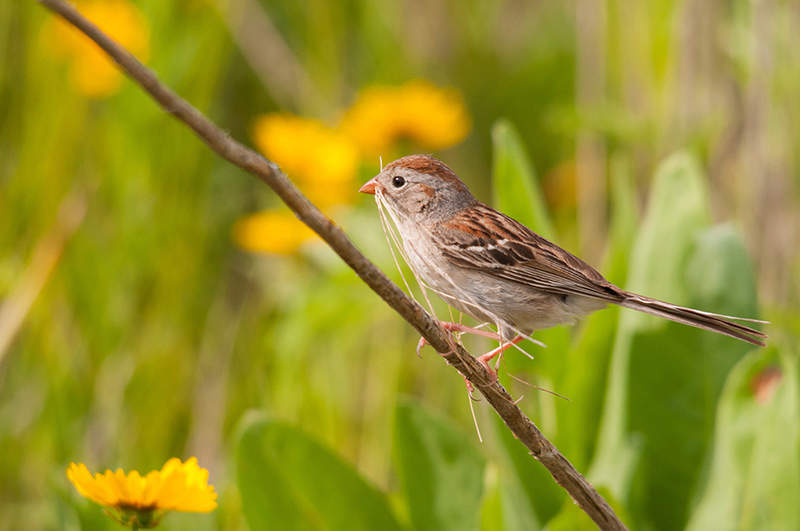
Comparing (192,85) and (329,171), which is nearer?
(329,171)

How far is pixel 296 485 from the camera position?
1.67 m

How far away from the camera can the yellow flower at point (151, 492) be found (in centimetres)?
100

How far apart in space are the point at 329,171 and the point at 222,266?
4.66 ft

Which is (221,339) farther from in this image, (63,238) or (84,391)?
(63,238)

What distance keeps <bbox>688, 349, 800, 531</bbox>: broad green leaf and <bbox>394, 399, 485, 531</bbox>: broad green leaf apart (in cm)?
44

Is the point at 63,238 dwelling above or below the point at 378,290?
above

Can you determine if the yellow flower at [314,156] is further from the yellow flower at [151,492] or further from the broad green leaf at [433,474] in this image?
the yellow flower at [151,492]

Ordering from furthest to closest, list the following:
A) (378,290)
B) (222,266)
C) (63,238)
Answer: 1. (222,266)
2. (63,238)
3. (378,290)

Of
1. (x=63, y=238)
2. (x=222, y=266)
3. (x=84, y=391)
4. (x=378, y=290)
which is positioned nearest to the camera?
(x=378, y=290)

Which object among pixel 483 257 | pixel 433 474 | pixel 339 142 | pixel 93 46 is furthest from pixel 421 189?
pixel 93 46

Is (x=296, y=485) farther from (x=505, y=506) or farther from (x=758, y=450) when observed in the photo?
(x=758, y=450)

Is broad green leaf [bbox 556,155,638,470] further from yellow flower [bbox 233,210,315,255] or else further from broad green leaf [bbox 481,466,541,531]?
yellow flower [bbox 233,210,315,255]

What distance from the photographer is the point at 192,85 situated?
3.32m

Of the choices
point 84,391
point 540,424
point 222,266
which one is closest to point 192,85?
point 222,266
